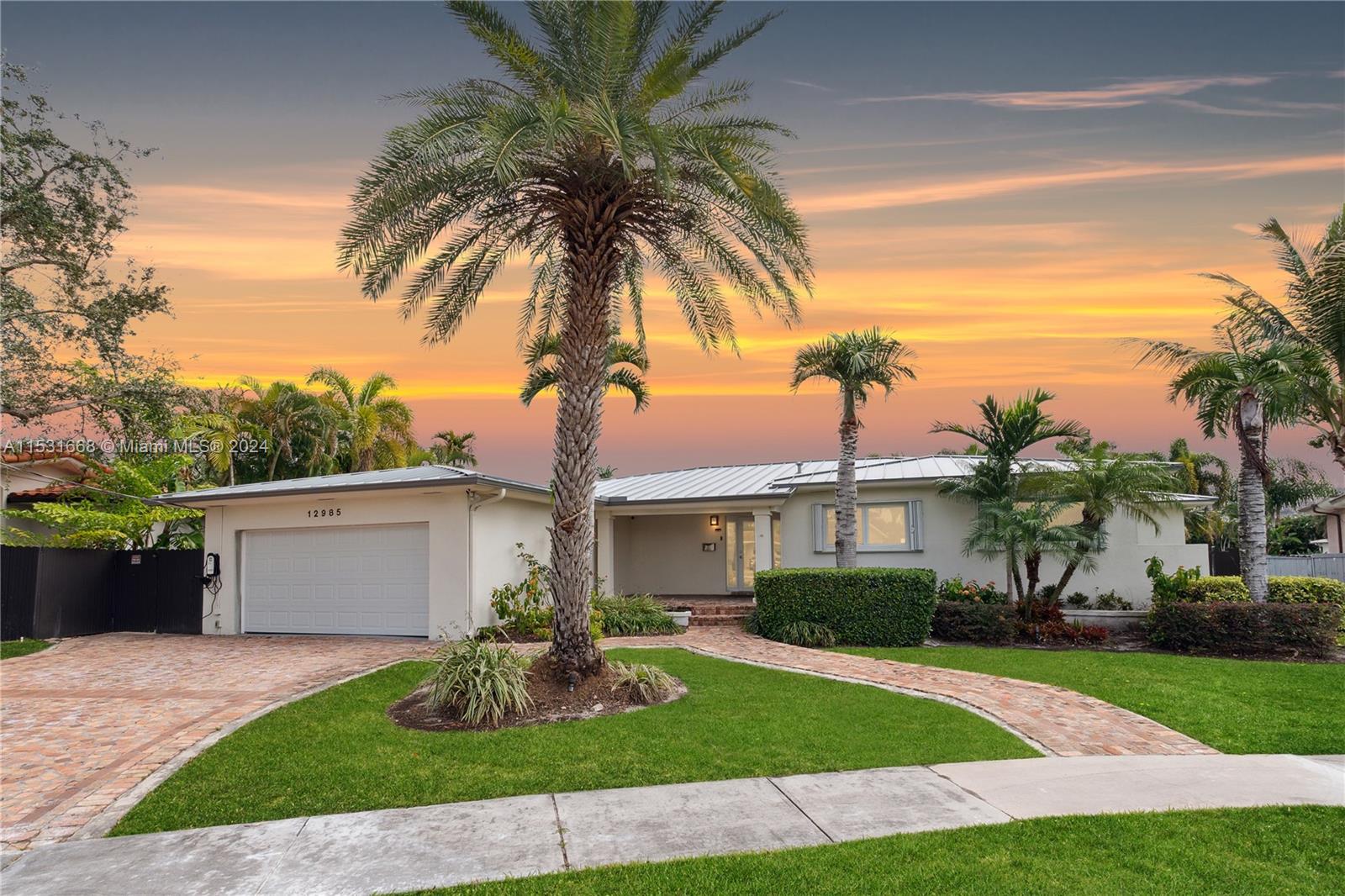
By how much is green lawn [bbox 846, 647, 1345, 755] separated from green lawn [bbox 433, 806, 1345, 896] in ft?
Answer: 9.80

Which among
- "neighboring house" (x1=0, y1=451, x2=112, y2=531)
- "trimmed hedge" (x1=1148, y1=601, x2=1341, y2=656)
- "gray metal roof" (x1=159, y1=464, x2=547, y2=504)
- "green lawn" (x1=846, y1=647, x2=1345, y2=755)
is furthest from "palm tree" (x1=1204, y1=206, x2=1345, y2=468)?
"neighboring house" (x1=0, y1=451, x2=112, y2=531)

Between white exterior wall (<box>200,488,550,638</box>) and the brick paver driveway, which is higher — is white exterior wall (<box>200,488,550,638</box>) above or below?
above

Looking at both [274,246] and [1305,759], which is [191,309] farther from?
[1305,759]

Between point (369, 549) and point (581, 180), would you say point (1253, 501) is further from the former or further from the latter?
point (369, 549)

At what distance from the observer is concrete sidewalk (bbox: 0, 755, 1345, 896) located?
16.8 feet

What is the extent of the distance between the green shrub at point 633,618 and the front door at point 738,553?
196 inches

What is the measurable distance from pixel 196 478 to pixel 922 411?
2323 centimetres

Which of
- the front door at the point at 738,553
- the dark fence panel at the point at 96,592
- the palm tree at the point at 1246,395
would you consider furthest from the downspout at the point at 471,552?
the palm tree at the point at 1246,395

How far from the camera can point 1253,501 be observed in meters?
15.2

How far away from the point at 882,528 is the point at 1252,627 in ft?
23.2

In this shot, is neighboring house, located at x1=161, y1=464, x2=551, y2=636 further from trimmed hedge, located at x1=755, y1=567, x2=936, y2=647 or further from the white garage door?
trimmed hedge, located at x1=755, y1=567, x2=936, y2=647

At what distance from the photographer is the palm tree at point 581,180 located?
30.6 ft

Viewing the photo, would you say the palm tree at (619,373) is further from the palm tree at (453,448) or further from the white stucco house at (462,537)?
the palm tree at (453,448)

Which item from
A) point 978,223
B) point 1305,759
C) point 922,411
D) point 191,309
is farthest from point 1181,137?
point 191,309
